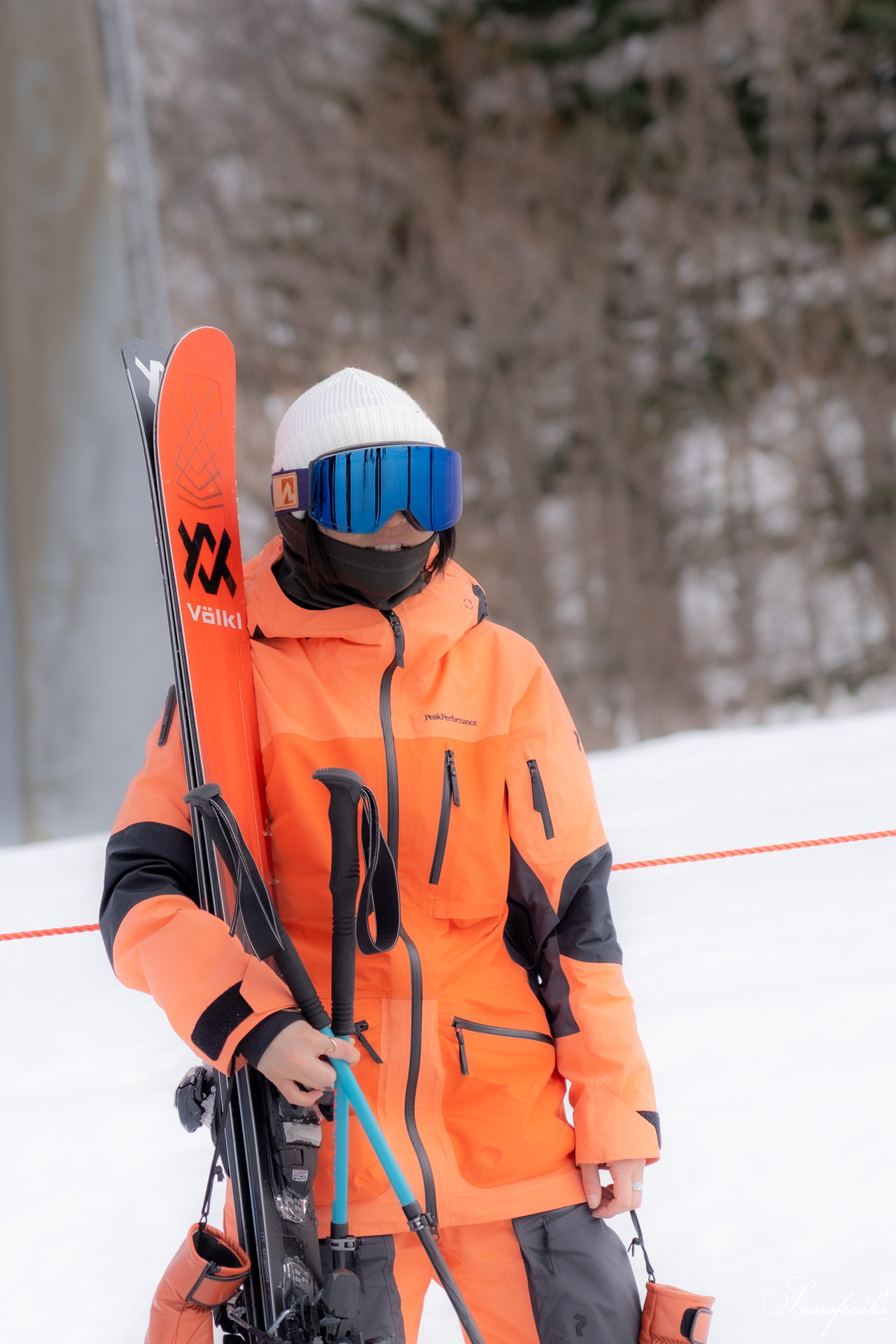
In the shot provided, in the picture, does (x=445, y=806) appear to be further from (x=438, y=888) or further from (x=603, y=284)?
(x=603, y=284)

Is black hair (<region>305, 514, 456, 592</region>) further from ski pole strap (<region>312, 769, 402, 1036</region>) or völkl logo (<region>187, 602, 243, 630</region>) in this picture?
ski pole strap (<region>312, 769, 402, 1036</region>)

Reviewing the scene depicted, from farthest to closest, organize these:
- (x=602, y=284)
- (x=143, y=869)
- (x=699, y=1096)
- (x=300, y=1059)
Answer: (x=602, y=284) < (x=699, y=1096) < (x=143, y=869) < (x=300, y=1059)

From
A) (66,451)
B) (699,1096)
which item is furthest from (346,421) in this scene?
(66,451)

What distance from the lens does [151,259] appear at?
232 inches

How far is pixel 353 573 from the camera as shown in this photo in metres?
1.29

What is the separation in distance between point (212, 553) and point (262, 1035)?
0.55 meters

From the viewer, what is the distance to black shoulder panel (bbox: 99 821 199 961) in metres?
1.18

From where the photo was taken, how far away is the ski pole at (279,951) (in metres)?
1.11

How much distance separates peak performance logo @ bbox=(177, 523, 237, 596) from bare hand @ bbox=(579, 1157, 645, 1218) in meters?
0.76

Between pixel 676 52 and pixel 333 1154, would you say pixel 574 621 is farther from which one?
pixel 333 1154

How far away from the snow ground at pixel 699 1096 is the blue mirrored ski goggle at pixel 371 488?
140cm

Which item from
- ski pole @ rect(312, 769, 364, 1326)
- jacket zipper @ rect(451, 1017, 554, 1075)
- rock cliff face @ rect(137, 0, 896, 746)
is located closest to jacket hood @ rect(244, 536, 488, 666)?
ski pole @ rect(312, 769, 364, 1326)

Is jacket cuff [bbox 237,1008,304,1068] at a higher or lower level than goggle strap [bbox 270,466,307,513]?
lower

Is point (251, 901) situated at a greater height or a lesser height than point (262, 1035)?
greater
